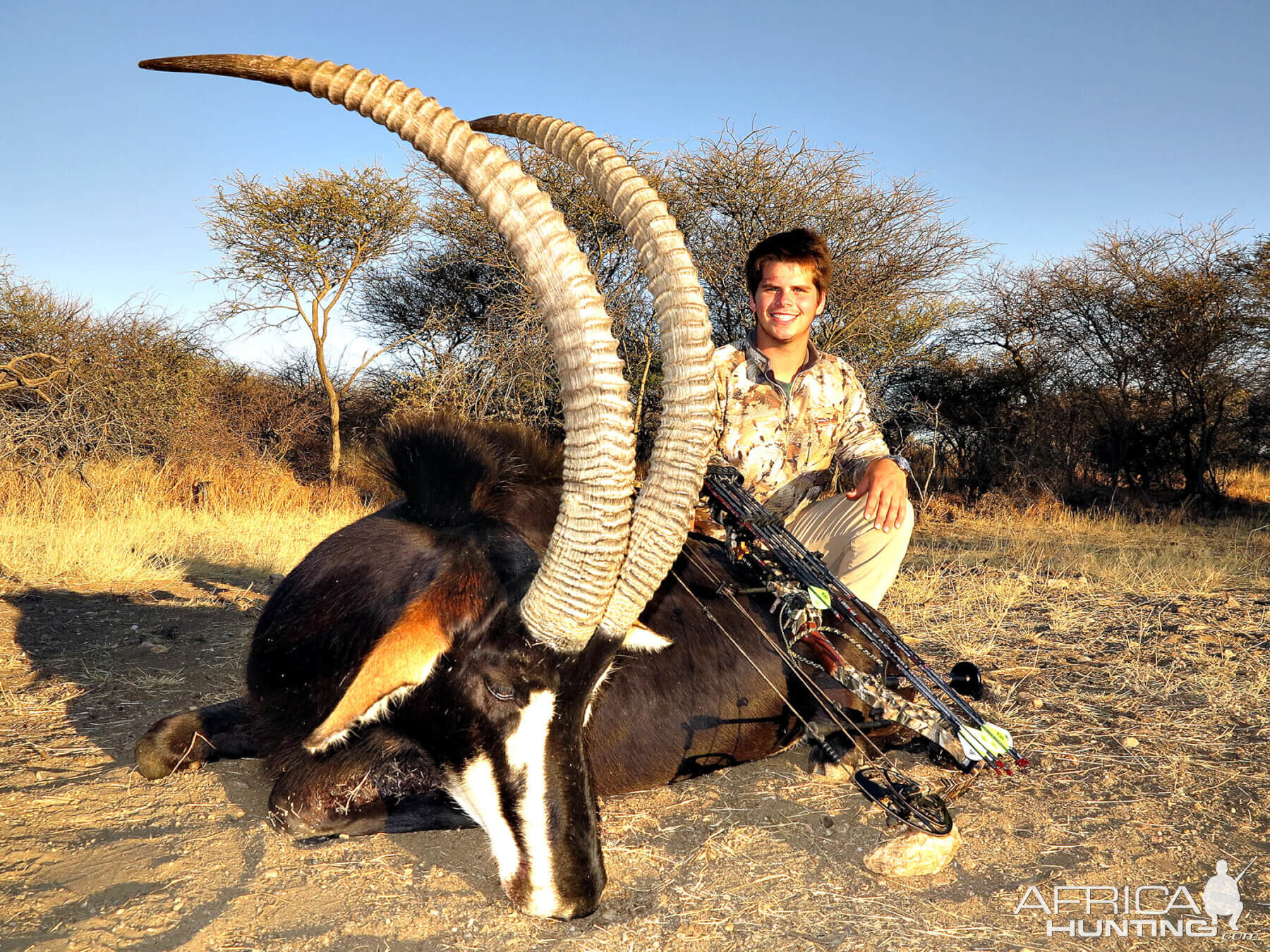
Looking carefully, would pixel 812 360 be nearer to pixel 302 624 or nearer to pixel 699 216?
pixel 302 624

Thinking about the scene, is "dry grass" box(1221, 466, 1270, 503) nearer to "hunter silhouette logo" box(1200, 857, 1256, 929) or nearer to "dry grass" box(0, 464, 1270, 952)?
"dry grass" box(0, 464, 1270, 952)

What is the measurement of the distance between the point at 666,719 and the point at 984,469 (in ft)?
48.3

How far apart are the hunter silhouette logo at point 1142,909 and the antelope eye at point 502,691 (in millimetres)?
1572

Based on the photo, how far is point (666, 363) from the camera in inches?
93.7

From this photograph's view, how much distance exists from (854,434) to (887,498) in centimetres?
71

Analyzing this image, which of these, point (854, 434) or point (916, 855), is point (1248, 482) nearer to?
point (854, 434)

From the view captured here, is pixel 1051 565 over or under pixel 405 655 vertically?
under

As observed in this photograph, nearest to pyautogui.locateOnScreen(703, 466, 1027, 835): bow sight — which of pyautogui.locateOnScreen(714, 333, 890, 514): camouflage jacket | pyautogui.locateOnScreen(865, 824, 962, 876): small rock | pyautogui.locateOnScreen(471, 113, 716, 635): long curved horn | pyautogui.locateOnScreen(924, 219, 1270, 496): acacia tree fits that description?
pyautogui.locateOnScreen(865, 824, 962, 876): small rock

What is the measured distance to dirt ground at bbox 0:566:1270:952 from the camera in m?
2.33

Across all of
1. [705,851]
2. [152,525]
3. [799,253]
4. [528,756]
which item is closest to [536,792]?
[528,756]

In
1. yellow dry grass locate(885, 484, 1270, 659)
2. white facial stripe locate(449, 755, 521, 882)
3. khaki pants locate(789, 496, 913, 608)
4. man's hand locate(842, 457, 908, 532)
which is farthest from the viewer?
yellow dry grass locate(885, 484, 1270, 659)

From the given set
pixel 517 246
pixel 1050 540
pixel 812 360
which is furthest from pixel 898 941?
pixel 1050 540

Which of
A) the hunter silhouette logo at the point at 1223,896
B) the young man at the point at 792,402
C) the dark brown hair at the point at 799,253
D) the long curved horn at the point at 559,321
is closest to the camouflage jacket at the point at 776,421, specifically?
the young man at the point at 792,402

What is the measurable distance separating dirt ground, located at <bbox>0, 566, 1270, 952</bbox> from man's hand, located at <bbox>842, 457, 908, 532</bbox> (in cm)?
100
